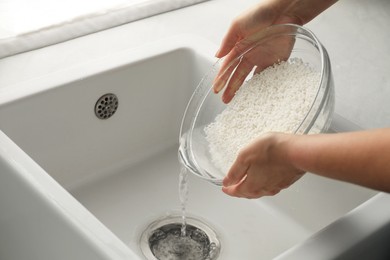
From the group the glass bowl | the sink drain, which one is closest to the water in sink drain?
the sink drain

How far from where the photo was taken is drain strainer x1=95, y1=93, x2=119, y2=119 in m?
1.16

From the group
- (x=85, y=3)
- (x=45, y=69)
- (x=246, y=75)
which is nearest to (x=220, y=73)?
(x=246, y=75)

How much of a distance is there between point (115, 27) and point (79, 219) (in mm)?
594

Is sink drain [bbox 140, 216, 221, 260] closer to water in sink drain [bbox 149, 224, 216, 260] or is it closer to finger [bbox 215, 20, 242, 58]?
water in sink drain [bbox 149, 224, 216, 260]

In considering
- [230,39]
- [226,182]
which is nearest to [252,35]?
[230,39]

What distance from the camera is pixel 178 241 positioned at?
3.57 ft

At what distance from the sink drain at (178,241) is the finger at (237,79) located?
22 centimetres

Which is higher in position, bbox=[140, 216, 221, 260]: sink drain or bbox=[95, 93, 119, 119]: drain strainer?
bbox=[95, 93, 119, 119]: drain strainer

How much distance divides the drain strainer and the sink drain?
19 centimetres

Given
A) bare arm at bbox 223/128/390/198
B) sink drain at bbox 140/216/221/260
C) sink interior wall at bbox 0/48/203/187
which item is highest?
bare arm at bbox 223/128/390/198

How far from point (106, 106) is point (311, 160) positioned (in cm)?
49

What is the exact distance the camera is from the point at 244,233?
3.62 feet

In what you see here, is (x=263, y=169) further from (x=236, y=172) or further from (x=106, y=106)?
(x=106, y=106)

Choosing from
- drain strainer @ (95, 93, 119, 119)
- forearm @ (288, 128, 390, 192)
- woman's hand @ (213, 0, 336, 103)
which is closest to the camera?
forearm @ (288, 128, 390, 192)
